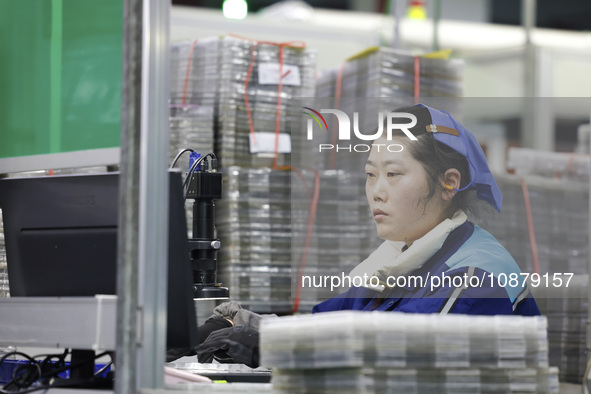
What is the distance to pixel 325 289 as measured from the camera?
2586mm

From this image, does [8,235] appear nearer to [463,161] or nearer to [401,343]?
[401,343]

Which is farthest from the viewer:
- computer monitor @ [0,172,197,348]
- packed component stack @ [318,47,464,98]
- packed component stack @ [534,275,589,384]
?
packed component stack @ [318,47,464,98]

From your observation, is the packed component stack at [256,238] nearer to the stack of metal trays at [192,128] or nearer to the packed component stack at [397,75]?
the stack of metal trays at [192,128]

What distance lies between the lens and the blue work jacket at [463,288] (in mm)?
2408

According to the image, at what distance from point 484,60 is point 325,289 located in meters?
6.23

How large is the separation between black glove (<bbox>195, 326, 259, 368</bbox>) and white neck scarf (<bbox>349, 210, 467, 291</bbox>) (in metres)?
0.37

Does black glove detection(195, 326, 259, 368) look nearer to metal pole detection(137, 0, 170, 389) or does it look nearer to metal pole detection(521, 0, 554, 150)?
metal pole detection(137, 0, 170, 389)

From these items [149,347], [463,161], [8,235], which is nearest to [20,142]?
[8,235]

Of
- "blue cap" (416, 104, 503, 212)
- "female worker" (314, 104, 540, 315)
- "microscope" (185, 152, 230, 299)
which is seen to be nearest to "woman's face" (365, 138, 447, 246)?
"female worker" (314, 104, 540, 315)

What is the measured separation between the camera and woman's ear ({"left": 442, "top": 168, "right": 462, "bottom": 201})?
251 centimetres

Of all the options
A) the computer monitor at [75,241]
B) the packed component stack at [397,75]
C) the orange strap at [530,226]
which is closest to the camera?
the computer monitor at [75,241]

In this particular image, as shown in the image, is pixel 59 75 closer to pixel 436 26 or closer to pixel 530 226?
pixel 530 226

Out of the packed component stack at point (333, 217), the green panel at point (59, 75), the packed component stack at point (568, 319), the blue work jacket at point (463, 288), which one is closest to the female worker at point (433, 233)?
the blue work jacket at point (463, 288)

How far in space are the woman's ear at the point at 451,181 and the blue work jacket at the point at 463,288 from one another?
131 mm
